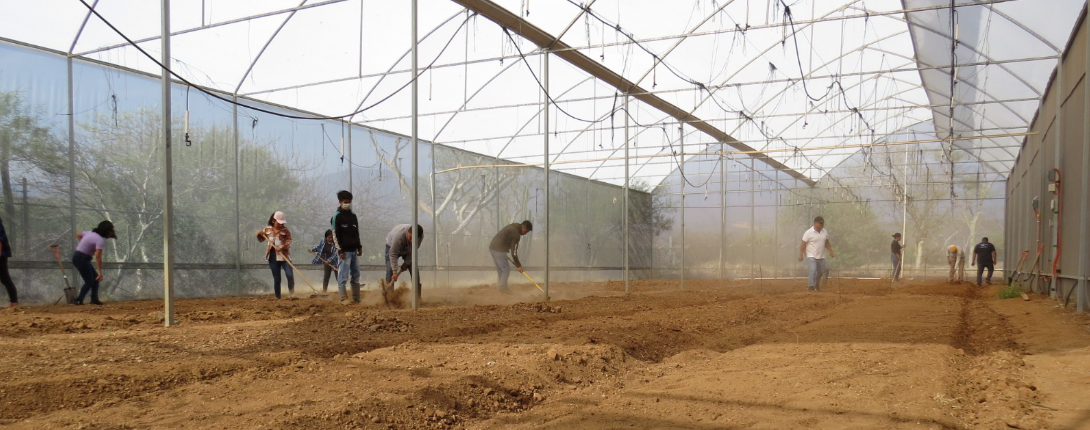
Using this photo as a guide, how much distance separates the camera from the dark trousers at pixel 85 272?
9.86 meters

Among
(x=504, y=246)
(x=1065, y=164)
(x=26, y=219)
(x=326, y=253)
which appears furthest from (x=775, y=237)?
(x=26, y=219)

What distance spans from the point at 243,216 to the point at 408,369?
985 centimetres

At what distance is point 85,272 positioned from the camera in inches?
392

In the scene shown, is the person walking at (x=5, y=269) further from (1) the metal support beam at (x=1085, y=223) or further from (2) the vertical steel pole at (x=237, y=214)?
(1) the metal support beam at (x=1085, y=223)

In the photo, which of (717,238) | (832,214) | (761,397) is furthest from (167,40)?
(832,214)

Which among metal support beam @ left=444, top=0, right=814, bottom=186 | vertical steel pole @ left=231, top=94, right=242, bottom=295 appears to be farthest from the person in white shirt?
vertical steel pole @ left=231, top=94, right=242, bottom=295

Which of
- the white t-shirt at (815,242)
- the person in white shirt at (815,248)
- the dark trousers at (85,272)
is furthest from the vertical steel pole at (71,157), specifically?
the white t-shirt at (815,242)

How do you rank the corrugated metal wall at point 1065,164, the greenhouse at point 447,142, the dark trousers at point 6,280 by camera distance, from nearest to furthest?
the greenhouse at point 447,142, the dark trousers at point 6,280, the corrugated metal wall at point 1065,164

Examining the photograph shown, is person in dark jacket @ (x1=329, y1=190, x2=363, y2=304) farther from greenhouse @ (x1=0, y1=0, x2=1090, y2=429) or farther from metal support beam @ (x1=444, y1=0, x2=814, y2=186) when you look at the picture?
metal support beam @ (x1=444, y1=0, x2=814, y2=186)

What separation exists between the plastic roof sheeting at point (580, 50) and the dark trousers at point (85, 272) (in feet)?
10.3

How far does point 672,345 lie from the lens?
22.4 feet

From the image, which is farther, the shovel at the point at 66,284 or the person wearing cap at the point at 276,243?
the person wearing cap at the point at 276,243

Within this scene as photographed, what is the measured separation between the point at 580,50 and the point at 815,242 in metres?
5.87

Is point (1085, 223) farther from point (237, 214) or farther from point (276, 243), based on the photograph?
point (237, 214)
